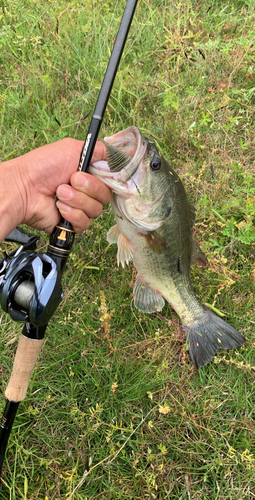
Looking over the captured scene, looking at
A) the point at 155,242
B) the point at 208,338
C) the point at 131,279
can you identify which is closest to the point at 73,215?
the point at 155,242

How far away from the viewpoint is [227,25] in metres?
3.62

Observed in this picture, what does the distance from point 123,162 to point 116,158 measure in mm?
95

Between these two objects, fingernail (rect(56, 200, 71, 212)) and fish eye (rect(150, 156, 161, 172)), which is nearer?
fingernail (rect(56, 200, 71, 212))

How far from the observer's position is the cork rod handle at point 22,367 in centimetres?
168

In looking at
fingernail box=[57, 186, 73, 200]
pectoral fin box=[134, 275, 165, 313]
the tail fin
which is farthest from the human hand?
the tail fin

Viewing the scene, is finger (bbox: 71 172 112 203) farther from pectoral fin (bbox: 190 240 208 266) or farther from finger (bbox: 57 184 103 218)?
pectoral fin (bbox: 190 240 208 266)

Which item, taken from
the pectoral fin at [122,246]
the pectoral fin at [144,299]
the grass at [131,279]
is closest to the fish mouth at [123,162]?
the grass at [131,279]

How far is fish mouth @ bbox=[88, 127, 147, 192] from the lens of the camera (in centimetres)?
174

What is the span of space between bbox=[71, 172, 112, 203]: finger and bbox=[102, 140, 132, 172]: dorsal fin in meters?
0.12

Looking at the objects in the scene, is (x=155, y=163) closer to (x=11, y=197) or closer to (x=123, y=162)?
(x=123, y=162)

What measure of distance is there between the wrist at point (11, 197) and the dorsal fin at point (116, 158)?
1.87 ft

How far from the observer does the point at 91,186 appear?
1741 mm

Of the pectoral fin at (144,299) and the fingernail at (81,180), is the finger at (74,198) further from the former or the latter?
the pectoral fin at (144,299)

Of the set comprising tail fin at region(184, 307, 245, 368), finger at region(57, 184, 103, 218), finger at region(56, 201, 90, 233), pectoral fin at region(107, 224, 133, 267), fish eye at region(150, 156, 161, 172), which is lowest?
tail fin at region(184, 307, 245, 368)
